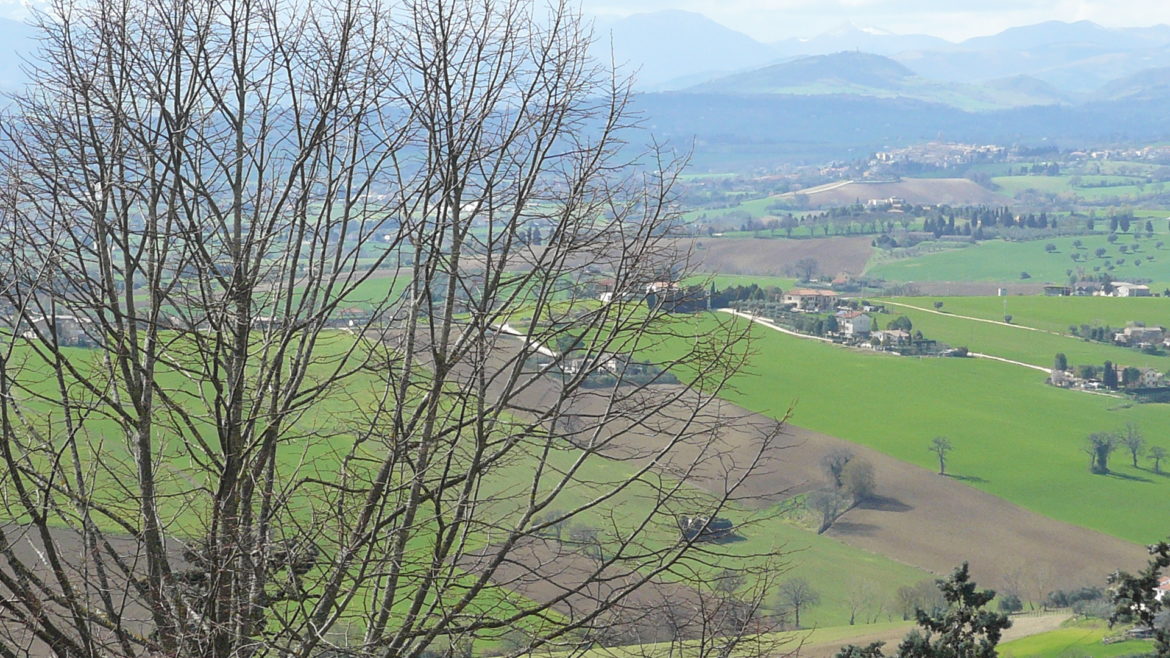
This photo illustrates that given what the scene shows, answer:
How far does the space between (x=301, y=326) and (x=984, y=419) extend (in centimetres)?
4284

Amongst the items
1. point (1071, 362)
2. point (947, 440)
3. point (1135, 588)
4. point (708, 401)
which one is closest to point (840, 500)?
point (947, 440)

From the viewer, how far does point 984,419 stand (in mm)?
44531

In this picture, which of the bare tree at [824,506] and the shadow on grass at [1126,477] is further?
the shadow on grass at [1126,477]

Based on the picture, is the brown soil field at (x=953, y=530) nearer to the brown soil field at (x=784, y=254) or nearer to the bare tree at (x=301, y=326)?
the bare tree at (x=301, y=326)

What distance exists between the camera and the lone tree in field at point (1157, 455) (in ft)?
131

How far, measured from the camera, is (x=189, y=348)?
18.8ft

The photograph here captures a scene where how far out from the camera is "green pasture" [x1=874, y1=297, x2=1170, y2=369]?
53812mm

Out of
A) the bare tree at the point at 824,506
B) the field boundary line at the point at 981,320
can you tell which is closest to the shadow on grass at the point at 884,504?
the bare tree at the point at 824,506

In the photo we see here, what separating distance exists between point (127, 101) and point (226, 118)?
492 millimetres

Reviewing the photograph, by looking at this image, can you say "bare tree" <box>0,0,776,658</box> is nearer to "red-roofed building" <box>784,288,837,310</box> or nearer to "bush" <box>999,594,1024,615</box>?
"bush" <box>999,594,1024,615</box>

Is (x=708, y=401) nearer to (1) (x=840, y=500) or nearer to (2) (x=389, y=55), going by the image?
(2) (x=389, y=55)

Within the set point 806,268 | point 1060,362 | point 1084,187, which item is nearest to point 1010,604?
point 1060,362

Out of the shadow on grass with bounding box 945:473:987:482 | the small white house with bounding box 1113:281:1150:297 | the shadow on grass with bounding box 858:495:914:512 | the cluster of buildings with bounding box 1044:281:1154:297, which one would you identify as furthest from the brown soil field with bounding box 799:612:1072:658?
the small white house with bounding box 1113:281:1150:297

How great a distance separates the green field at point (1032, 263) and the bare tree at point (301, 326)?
75.7 meters
